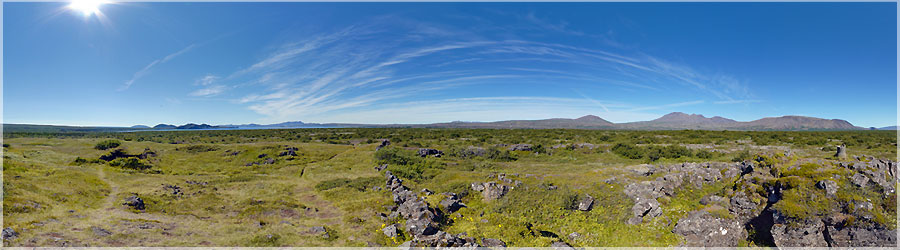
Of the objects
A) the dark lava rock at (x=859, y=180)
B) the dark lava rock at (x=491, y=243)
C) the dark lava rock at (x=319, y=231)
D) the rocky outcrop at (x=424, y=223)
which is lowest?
the dark lava rock at (x=319, y=231)

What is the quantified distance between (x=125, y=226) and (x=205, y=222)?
11.1ft

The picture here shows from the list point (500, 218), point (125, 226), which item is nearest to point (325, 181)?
point (125, 226)

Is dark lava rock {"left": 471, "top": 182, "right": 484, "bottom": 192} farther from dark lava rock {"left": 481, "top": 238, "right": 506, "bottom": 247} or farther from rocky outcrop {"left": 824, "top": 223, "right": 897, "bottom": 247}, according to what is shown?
rocky outcrop {"left": 824, "top": 223, "right": 897, "bottom": 247}

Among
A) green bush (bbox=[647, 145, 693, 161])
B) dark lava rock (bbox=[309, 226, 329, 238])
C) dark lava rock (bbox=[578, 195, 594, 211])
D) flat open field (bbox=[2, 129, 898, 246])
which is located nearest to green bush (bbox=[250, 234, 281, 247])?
flat open field (bbox=[2, 129, 898, 246])

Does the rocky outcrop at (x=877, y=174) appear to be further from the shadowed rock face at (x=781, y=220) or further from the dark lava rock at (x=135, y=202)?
the dark lava rock at (x=135, y=202)

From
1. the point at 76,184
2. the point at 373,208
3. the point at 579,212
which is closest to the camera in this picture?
the point at 579,212

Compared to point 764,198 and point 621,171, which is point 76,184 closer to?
point 621,171

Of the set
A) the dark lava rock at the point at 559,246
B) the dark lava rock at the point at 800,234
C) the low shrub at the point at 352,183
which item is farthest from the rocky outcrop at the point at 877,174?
the low shrub at the point at 352,183

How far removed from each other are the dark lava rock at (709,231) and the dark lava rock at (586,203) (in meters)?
4.16

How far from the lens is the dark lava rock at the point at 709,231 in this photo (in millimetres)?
13266

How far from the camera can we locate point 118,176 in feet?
92.8

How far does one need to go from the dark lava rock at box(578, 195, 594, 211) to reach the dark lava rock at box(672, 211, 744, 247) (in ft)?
13.6

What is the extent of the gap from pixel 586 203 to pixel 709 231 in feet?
18.5

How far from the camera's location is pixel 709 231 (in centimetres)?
1375
